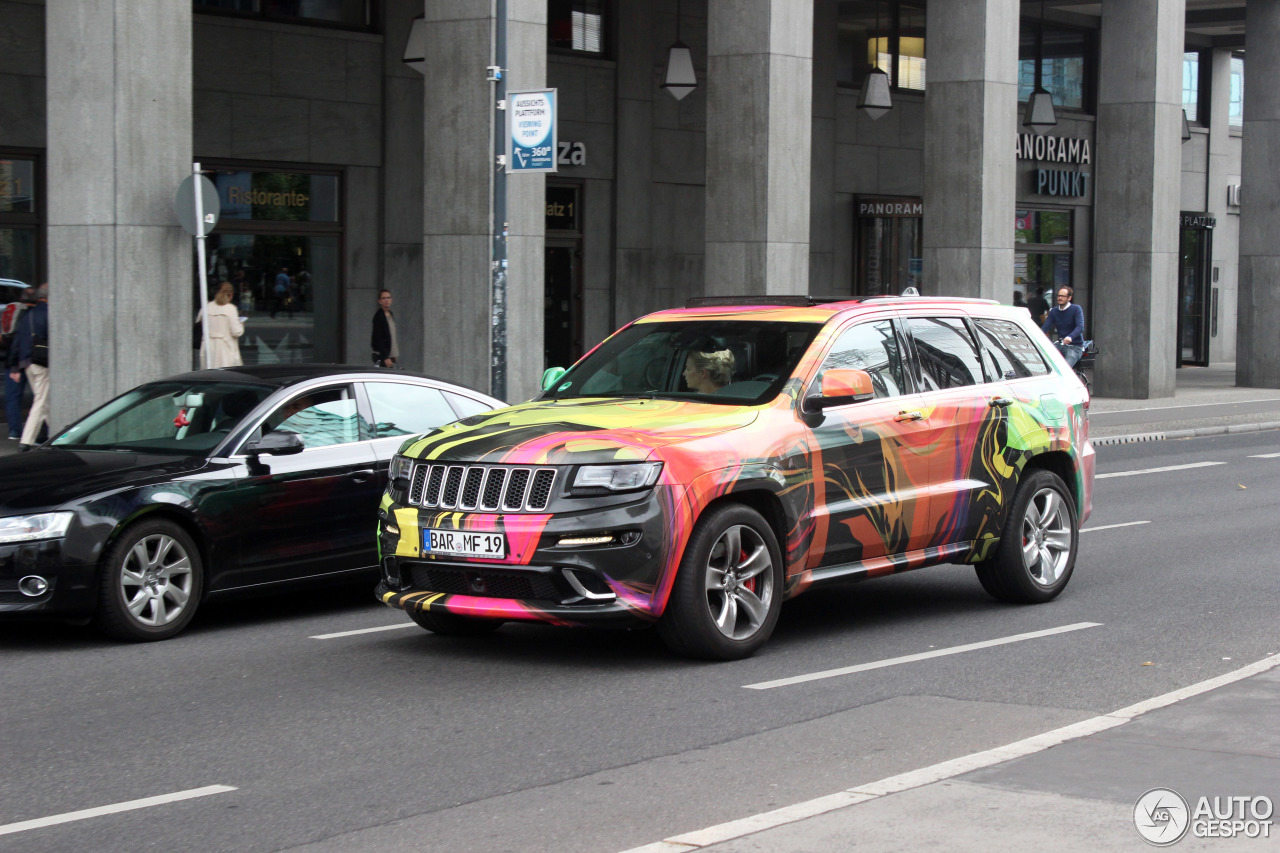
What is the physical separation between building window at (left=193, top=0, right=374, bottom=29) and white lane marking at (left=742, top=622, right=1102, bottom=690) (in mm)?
17734

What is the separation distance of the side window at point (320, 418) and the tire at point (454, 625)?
57.6 inches

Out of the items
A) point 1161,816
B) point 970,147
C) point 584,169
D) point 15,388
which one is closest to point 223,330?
point 15,388

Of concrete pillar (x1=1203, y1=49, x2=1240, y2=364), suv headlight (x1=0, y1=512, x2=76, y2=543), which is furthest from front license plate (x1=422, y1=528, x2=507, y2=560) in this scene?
concrete pillar (x1=1203, y1=49, x2=1240, y2=364)

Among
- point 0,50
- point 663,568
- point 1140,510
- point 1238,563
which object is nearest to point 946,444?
point 663,568

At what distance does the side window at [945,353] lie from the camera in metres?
9.44

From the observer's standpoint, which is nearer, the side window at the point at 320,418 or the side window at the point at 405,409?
the side window at the point at 320,418

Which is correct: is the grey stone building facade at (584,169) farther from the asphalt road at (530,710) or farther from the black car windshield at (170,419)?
the asphalt road at (530,710)

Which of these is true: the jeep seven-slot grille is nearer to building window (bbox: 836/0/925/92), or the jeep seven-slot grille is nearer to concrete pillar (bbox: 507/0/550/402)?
concrete pillar (bbox: 507/0/550/402)

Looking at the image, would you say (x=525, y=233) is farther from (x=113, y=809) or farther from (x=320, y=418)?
(x=113, y=809)

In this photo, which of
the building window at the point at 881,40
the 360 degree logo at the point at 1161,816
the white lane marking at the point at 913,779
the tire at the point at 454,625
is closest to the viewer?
the 360 degree logo at the point at 1161,816

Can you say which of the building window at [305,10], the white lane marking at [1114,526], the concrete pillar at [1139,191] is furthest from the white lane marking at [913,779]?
the concrete pillar at [1139,191]

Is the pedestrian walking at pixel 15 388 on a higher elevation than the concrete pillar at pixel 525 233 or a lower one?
lower

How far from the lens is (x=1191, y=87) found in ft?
144

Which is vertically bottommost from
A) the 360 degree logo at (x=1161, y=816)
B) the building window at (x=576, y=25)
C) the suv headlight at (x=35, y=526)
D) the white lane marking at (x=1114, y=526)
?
the white lane marking at (x=1114, y=526)
